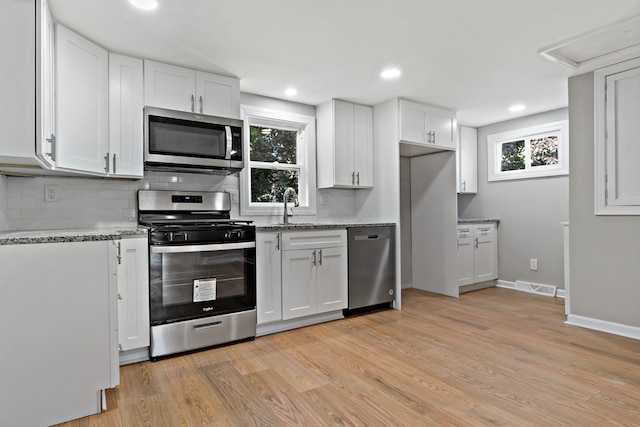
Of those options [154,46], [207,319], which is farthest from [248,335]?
[154,46]

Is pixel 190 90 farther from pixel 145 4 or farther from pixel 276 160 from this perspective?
pixel 276 160

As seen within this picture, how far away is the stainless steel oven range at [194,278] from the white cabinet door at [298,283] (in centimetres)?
32

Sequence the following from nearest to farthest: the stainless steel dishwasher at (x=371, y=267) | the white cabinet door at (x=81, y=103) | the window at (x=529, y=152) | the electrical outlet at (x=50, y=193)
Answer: the white cabinet door at (x=81, y=103) < the electrical outlet at (x=50, y=193) < the stainless steel dishwasher at (x=371, y=267) < the window at (x=529, y=152)

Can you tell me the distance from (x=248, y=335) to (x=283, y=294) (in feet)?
1.46

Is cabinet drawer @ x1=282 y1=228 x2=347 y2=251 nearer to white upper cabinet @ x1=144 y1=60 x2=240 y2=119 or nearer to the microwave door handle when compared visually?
the microwave door handle

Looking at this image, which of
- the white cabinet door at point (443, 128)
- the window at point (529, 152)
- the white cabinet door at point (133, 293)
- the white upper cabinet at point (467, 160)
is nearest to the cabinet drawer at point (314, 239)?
the white cabinet door at point (133, 293)

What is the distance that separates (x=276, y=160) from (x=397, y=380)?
8.28 ft

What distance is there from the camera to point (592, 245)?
123 inches

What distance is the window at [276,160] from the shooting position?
3.66 meters

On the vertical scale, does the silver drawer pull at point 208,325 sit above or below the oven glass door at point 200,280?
below

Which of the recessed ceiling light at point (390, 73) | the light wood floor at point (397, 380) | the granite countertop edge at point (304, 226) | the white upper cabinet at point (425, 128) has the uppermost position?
the recessed ceiling light at point (390, 73)

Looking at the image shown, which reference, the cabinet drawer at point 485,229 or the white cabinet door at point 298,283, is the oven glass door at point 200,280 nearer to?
the white cabinet door at point 298,283

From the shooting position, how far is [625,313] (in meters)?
2.95

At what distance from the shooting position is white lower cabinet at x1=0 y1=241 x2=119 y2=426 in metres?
1.64
